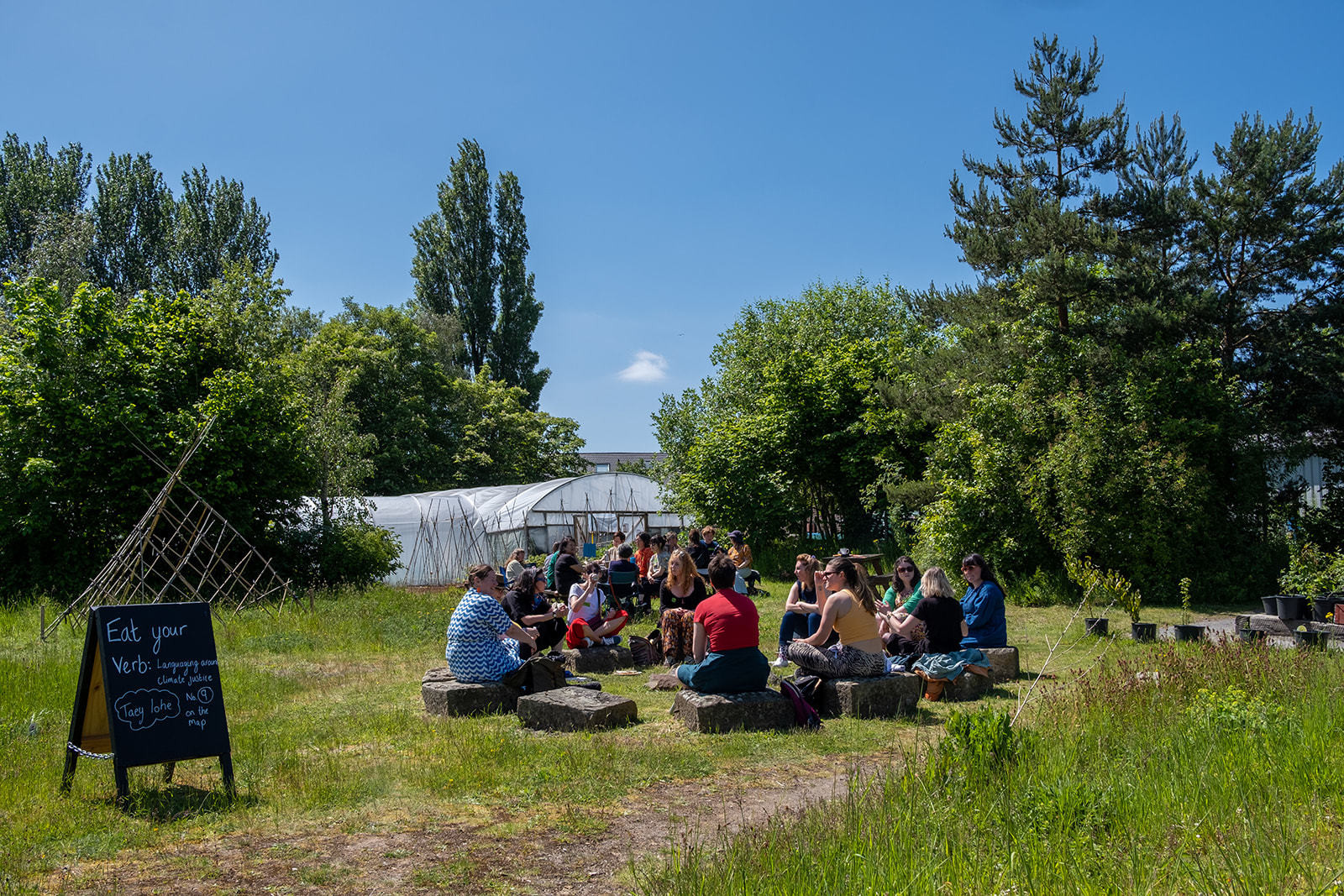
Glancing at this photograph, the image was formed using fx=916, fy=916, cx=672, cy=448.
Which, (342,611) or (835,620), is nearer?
(835,620)

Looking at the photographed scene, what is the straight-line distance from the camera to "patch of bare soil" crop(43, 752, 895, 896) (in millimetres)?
4301

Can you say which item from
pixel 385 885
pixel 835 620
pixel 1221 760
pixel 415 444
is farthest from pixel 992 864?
pixel 415 444

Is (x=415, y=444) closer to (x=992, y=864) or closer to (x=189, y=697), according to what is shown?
(x=189, y=697)

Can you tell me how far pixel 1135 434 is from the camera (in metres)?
16.4

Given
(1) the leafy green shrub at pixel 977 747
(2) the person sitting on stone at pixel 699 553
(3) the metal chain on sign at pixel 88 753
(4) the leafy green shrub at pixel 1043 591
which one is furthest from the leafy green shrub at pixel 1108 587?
(3) the metal chain on sign at pixel 88 753

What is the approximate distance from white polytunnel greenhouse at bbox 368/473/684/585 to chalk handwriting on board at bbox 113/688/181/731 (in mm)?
19853

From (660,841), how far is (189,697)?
3254mm

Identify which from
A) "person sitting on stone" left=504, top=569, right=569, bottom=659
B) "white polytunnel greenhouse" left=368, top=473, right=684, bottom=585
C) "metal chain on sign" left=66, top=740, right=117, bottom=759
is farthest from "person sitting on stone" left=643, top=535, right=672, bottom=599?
"white polytunnel greenhouse" left=368, top=473, right=684, bottom=585

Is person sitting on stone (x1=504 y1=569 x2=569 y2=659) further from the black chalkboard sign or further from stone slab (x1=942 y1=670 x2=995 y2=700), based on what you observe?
the black chalkboard sign

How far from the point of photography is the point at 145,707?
5684mm

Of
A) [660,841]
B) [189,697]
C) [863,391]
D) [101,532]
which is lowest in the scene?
[660,841]

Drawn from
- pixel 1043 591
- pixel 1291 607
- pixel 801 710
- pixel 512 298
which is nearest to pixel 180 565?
pixel 801 710

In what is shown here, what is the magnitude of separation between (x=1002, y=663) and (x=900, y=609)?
1.18 meters

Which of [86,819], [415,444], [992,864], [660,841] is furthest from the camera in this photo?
[415,444]
